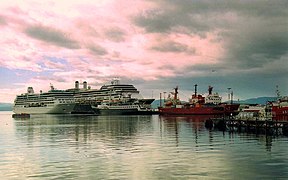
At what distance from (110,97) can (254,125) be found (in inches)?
4948

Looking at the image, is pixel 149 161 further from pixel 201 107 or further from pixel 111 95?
pixel 111 95

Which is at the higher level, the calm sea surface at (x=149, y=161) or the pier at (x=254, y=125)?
the pier at (x=254, y=125)

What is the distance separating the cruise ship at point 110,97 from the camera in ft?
572

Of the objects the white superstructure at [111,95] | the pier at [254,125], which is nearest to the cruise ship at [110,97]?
the white superstructure at [111,95]

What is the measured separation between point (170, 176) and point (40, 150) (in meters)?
20.7

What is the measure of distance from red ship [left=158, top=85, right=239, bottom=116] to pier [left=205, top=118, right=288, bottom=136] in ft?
208

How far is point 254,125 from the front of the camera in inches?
2447

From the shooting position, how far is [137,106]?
557 ft

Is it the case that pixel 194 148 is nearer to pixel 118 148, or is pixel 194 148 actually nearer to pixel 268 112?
pixel 118 148

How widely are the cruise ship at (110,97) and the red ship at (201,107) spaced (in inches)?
581

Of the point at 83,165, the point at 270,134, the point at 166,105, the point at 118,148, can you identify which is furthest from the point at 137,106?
the point at 83,165

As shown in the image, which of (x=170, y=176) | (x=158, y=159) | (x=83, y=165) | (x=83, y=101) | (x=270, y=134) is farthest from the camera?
(x=83, y=101)

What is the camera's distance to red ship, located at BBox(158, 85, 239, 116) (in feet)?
455

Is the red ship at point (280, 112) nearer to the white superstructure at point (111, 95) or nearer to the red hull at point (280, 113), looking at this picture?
the red hull at point (280, 113)
